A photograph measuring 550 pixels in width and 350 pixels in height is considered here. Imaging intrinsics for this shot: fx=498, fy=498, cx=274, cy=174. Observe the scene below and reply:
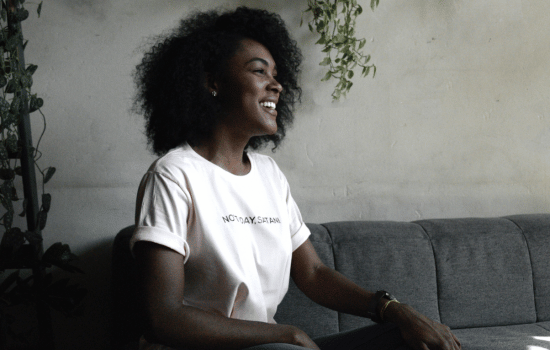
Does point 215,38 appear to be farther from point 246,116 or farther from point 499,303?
point 499,303

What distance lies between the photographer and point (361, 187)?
212 centimetres

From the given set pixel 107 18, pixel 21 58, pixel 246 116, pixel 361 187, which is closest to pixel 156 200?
pixel 246 116

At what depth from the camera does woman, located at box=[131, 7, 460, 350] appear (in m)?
1.07

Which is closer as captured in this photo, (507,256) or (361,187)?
(507,256)

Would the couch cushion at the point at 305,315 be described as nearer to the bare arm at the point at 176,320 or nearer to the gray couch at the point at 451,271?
the gray couch at the point at 451,271

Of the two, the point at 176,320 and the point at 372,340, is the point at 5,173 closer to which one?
the point at 176,320

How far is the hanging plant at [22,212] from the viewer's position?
146 centimetres

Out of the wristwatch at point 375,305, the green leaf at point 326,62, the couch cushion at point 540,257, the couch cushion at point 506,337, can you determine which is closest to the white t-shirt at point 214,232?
the wristwatch at point 375,305

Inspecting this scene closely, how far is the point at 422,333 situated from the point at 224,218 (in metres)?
0.53

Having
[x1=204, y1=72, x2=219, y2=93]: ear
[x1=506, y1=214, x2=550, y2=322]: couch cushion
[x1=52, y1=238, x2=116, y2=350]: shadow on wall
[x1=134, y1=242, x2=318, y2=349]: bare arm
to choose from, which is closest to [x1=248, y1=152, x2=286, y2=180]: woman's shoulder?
[x1=204, y1=72, x2=219, y2=93]: ear

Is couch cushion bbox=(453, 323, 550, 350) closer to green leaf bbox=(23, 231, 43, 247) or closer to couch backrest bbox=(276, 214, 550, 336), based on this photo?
couch backrest bbox=(276, 214, 550, 336)

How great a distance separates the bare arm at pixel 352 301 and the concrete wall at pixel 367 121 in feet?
1.96

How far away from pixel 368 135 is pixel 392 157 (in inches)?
5.6

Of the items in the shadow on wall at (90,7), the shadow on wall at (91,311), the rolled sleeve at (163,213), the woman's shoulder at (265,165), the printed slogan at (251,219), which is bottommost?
the shadow on wall at (91,311)
